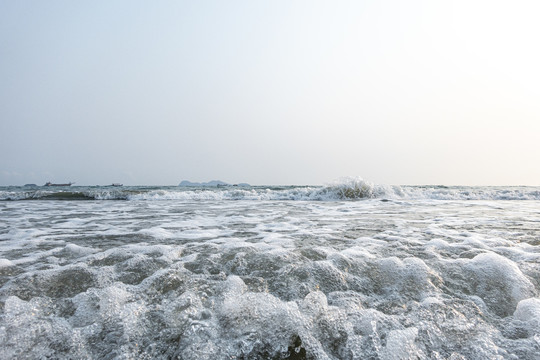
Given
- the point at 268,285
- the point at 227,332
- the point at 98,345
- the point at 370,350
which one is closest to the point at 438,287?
the point at 370,350

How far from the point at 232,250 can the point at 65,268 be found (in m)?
1.29

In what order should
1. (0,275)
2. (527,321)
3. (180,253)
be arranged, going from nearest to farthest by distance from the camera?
(527,321)
(0,275)
(180,253)

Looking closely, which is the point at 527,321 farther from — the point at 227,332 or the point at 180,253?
the point at 180,253

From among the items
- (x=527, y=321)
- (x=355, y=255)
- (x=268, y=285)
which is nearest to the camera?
(x=527, y=321)

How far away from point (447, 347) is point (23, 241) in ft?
13.3

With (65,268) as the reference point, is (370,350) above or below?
below

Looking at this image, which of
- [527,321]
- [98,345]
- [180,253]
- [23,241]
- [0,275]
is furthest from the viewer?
[23,241]

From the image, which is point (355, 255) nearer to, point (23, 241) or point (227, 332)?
point (227, 332)

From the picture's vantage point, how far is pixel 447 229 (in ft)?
12.3

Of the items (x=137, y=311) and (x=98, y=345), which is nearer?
(x=98, y=345)

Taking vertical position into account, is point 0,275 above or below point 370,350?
above

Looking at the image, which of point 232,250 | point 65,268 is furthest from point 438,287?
point 65,268

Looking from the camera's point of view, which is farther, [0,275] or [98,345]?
[0,275]

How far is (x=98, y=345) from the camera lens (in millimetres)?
1291
